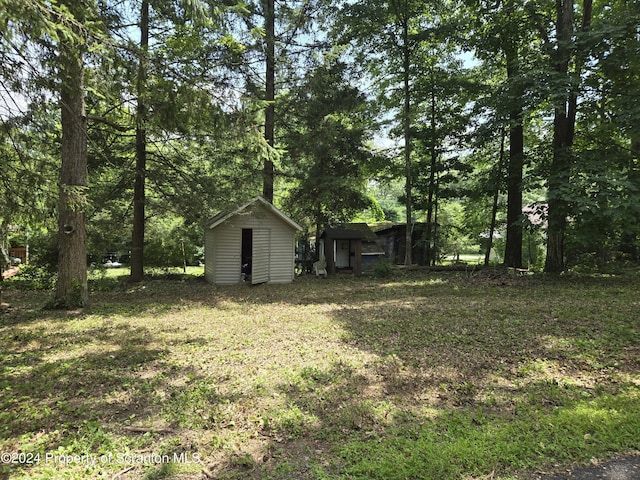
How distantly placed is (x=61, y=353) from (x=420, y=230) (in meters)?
17.8

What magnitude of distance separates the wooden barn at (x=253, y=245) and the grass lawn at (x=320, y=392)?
199 inches

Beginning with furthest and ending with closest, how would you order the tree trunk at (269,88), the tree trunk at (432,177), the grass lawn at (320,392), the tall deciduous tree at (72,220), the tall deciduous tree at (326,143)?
the tree trunk at (432,177) < the tall deciduous tree at (326,143) < the tree trunk at (269,88) < the tall deciduous tree at (72,220) < the grass lawn at (320,392)

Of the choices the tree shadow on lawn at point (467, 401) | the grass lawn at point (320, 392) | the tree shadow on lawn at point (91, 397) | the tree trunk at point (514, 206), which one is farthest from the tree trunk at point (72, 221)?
the tree trunk at point (514, 206)

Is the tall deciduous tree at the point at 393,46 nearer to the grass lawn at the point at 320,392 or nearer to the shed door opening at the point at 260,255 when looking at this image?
the shed door opening at the point at 260,255

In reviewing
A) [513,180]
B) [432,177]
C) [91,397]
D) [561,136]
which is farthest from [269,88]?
[91,397]

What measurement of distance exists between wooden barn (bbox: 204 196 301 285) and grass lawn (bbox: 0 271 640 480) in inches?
199

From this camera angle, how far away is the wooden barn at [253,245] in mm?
12383

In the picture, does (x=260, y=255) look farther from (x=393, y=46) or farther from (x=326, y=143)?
(x=393, y=46)

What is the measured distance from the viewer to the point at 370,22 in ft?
49.7

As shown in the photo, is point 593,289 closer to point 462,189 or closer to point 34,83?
point 462,189

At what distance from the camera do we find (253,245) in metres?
12.5

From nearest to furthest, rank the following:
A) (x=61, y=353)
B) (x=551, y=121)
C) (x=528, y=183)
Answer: (x=61, y=353) < (x=528, y=183) < (x=551, y=121)

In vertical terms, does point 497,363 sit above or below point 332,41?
below

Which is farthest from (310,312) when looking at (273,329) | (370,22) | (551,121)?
(551,121)
